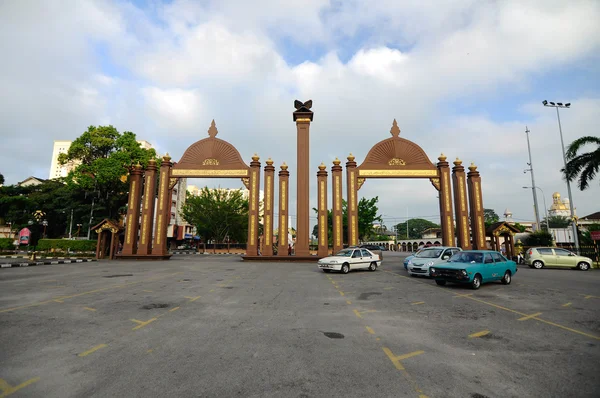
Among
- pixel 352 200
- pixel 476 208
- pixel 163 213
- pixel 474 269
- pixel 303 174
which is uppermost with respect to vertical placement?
pixel 303 174

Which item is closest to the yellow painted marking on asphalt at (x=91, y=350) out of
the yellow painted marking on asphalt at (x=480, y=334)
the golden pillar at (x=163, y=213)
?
the yellow painted marking on asphalt at (x=480, y=334)

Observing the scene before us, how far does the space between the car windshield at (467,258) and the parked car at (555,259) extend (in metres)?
12.7

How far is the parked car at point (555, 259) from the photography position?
63.9 ft

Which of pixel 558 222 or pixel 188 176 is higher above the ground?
pixel 188 176

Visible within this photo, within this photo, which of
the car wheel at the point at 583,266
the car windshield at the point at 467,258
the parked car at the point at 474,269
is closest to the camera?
the parked car at the point at 474,269

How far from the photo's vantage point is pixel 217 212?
144ft

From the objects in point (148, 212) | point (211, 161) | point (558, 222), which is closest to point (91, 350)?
point (211, 161)

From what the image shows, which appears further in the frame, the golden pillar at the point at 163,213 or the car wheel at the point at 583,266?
the golden pillar at the point at 163,213

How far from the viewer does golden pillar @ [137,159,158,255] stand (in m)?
26.0

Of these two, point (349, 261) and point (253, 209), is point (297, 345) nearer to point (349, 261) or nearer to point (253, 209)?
point (349, 261)

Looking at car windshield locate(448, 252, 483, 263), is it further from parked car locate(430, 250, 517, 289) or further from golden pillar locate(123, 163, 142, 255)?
golden pillar locate(123, 163, 142, 255)

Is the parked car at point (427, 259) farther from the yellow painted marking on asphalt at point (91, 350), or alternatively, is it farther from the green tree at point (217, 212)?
the green tree at point (217, 212)

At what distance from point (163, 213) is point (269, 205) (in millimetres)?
9075

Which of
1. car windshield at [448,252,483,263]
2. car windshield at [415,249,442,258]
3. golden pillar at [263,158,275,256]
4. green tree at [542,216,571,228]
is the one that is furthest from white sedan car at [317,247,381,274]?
green tree at [542,216,571,228]
